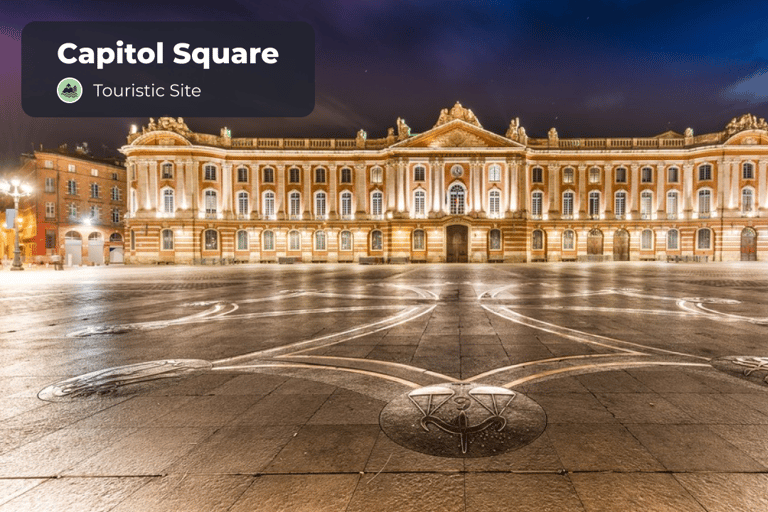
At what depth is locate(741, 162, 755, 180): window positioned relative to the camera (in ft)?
141

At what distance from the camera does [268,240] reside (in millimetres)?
46312

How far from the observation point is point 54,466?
315cm

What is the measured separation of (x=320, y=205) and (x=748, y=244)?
4768cm

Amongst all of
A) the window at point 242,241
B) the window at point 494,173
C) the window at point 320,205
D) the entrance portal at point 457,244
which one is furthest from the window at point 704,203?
the window at point 242,241

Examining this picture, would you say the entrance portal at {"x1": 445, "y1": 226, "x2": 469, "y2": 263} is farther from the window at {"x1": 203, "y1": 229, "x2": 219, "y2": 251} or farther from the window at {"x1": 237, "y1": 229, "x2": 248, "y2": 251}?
the window at {"x1": 203, "y1": 229, "x2": 219, "y2": 251}

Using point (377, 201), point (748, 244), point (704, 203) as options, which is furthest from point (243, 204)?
point (748, 244)

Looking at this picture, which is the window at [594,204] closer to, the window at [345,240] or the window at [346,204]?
the window at [346,204]

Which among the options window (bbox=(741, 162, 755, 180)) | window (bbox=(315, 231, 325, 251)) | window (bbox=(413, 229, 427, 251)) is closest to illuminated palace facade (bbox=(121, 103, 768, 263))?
window (bbox=(741, 162, 755, 180))

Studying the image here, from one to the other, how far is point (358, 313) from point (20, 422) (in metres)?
7.24

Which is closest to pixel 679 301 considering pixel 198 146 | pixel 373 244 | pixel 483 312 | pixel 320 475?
pixel 483 312

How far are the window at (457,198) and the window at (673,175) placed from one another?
23.9 m

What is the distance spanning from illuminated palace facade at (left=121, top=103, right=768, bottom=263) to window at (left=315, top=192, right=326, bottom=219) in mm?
117

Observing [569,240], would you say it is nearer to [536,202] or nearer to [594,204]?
[594,204]

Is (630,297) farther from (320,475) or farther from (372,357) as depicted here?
(320,475)
